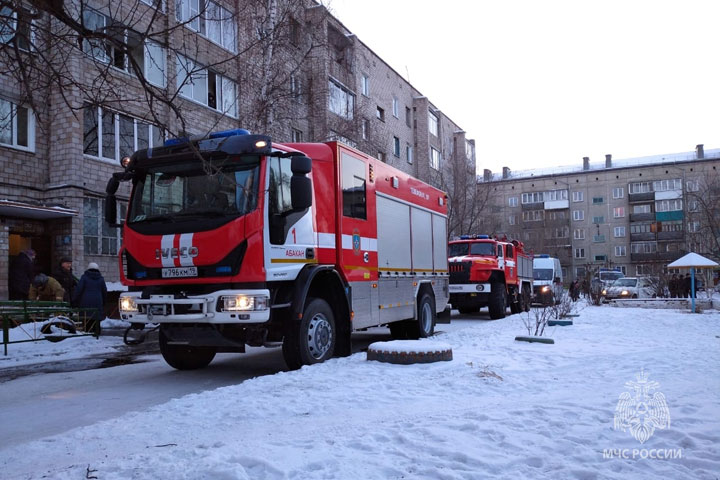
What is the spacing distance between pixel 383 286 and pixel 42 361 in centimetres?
588

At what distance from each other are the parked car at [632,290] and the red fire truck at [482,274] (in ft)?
36.6

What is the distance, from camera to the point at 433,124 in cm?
4316

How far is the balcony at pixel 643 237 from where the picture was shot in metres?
69.9

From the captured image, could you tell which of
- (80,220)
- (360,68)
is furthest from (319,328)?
(360,68)

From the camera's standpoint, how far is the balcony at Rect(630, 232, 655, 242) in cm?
6994

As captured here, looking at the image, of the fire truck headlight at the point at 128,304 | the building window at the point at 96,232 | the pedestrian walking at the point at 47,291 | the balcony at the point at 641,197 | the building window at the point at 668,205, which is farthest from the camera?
the balcony at the point at 641,197

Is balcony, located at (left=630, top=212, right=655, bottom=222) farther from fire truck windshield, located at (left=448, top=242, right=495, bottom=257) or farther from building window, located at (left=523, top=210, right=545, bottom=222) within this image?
fire truck windshield, located at (left=448, top=242, right=495, bottom=257)

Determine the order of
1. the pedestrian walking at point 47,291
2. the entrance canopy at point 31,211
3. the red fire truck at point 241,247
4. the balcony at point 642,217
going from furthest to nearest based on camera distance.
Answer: the balcony at point 642,217, the entrance canopy at point 31,211, the pedestrian walking at point 47,291, the red fire truck at point 241,247

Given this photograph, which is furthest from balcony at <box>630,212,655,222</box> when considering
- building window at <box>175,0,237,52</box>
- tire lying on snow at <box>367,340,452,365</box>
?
tire lying on snow at <box>367,340,452,365</box>

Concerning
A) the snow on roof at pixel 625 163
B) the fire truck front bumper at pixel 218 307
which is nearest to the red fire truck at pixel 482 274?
the fire truck front bumper at pixel 218 307

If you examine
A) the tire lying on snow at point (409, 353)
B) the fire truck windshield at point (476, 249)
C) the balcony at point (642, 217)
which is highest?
the balcony at point (642, 217)

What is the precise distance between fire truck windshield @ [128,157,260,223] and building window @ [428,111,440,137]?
3582 centimetres

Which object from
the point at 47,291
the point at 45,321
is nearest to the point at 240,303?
the point at 45,321

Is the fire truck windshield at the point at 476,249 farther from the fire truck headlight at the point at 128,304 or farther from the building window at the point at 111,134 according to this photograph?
Result: the fire truck headlight at the point at 128,304
